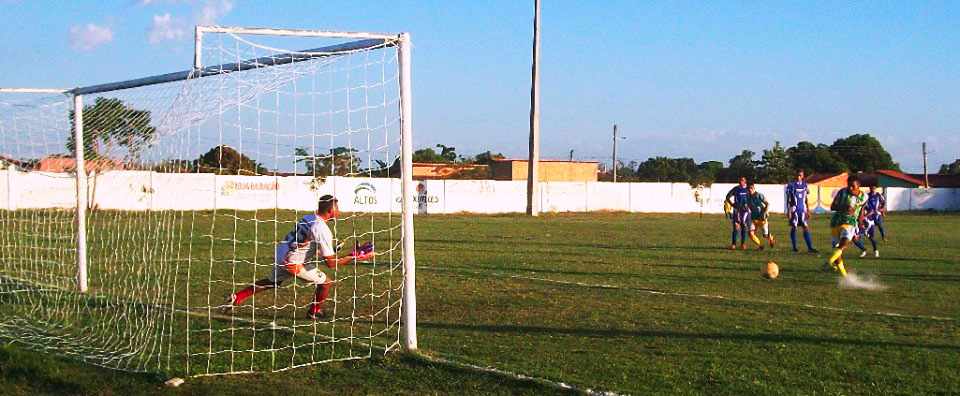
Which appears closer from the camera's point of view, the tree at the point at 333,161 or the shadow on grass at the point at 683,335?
the tree at the point at 333,161

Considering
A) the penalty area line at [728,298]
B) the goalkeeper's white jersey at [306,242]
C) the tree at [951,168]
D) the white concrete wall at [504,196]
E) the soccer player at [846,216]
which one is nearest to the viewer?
the goalkeeper's white jersey at [306,242]

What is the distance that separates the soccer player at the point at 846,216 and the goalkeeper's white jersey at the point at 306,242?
30.7 feet

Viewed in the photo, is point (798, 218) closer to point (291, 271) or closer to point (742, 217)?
point (742, 217)

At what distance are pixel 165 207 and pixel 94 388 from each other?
161 inches

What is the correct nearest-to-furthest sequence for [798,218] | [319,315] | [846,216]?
[319,315]
[846,216]
[798,218]

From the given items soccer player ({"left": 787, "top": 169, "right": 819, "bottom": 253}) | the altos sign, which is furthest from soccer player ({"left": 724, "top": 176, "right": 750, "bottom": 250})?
the altos sign

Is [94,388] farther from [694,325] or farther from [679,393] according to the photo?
[694,325]

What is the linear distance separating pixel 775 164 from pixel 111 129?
81.1 meters

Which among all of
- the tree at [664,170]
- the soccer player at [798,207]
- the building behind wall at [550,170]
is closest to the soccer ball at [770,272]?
the soccer player at [798,207]

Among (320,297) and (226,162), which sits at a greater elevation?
(226,162)

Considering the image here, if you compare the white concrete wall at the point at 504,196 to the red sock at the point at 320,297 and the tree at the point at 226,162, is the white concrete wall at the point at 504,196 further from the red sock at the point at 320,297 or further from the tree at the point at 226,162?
the tree at the point at 226,162

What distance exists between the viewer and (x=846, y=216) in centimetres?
1644

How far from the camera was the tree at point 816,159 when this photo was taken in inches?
3875

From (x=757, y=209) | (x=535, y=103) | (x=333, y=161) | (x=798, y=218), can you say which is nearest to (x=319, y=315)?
(x=333, y=161)
